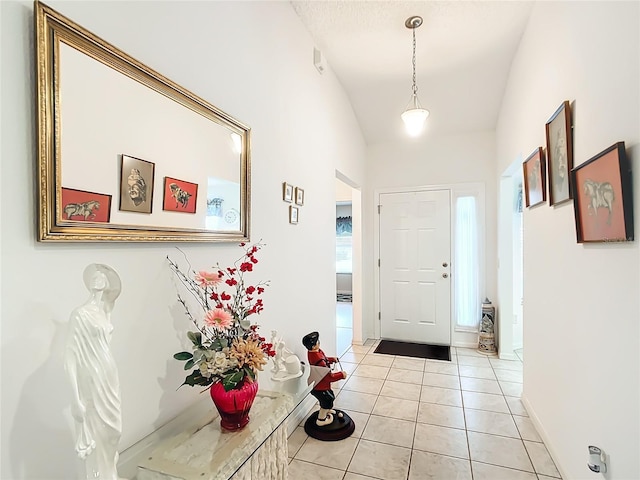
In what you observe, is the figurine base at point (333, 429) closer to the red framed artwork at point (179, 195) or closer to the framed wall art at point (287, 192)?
the framed wall art at point (287, 192)

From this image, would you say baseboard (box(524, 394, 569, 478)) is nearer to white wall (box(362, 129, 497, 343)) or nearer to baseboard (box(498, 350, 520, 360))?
baseboard (box(498, 350, 520, 360))

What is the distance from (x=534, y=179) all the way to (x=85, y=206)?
2699 millimetres

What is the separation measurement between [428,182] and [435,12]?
6.92ft

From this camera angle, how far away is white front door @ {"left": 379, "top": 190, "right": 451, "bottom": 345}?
169 inches

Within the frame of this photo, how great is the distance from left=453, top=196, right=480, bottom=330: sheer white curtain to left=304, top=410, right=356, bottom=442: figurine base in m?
2.46

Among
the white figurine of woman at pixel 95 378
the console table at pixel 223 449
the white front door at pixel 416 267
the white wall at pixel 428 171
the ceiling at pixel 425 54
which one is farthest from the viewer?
the white front door at pixel 416 267

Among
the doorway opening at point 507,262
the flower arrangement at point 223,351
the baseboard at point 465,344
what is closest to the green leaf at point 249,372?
the flower arrangement at point 223,351

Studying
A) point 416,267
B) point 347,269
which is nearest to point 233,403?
point 416,267

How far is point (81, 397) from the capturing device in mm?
850

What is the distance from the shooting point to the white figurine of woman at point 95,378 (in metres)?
0.84

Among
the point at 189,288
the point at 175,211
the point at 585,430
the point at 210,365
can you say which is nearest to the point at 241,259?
the point at 189,288

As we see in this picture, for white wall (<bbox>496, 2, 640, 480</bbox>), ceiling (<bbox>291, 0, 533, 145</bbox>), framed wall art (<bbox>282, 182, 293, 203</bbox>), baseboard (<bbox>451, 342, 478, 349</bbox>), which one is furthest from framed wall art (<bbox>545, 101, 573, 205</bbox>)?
baseboard (<bbox>451, 342, 478, 349</bbox>)

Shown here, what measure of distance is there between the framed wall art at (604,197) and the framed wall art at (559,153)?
182 millimetres

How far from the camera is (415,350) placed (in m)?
4.12
